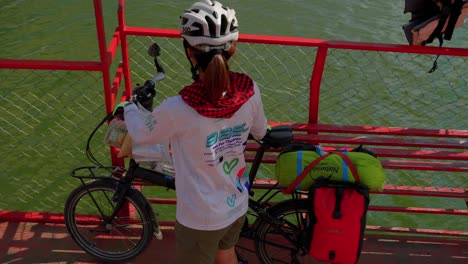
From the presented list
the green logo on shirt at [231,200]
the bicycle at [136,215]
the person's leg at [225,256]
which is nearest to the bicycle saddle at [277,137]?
the bicycle at [136,215]

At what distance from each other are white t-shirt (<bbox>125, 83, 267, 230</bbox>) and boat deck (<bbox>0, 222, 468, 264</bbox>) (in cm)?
132

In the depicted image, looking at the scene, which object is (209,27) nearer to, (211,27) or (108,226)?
(211,27)

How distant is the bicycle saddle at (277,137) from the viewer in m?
3.39

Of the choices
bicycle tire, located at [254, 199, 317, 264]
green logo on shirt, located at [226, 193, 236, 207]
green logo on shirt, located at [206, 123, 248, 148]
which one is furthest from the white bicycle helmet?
bicycle tire, located at [254, 199, 317, 264]

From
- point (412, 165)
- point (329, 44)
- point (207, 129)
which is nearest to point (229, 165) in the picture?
point (207, 129)

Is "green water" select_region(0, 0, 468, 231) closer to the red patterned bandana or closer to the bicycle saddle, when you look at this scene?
the bicycle saddle

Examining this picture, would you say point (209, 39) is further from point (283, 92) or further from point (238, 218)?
point (283, 92)

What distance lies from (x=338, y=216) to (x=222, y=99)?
117 cm

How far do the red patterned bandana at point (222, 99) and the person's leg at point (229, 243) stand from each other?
2.28 feet

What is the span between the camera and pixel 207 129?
266 cm

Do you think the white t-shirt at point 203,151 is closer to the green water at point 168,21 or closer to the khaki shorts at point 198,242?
the khaki shorts at point 198,242

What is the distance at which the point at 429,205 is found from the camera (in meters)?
5.96

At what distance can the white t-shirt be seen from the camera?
8.65 feet

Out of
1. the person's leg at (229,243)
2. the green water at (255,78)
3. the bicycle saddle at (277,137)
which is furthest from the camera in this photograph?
the green water at (255,78)
